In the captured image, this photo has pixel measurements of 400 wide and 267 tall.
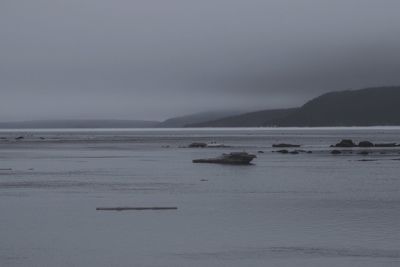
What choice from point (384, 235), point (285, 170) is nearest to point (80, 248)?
point (384, 235)

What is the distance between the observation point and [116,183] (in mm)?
45750

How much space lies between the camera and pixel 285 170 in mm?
55094

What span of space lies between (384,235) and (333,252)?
Answer: 134 inches

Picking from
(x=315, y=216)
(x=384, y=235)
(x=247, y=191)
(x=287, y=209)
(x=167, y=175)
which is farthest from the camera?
(x=167, y=175)

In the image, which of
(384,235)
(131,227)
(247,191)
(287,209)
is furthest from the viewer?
(247,191)

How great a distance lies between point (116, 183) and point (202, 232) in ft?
68.0

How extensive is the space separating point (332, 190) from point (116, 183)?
13719 mm

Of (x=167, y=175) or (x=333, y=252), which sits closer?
(x=333, y=252)

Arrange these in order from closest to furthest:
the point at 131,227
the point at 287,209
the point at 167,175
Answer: the point at 131,227, the point at 287,209, the point at 167,175

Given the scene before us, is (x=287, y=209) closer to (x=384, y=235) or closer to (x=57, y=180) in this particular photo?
(x=384, y=235)

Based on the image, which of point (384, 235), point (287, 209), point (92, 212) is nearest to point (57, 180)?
point (92, 212)

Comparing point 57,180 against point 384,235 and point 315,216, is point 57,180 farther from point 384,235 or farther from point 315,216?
point 384,235

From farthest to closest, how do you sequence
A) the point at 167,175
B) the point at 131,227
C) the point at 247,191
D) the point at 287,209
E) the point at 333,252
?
1. the point at 167,175
2. the point at 247,191
3. the point at 287,209
4. the point at 131,227
5. the point at 333,252

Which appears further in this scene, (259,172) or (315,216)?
(259,172)
